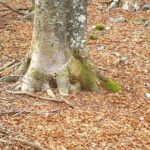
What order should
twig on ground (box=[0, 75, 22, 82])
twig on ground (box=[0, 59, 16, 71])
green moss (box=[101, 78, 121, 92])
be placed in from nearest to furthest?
twig on ground (box=[0, 75, 22, 82])
green moss (box=[101, 78, 121, 92])
twig on ground (box=[0, 59, 16, 71])

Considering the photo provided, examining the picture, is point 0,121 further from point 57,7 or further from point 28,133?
point 57,7

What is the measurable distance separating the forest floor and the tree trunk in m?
0.42

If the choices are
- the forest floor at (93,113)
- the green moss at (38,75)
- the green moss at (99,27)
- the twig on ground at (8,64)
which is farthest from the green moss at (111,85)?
the green moss at (99,27)

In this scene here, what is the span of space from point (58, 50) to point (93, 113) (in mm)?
1779

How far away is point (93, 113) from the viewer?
28.1 ft

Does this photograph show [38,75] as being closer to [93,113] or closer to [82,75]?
[82,75]

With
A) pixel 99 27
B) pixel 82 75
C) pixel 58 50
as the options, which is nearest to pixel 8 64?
pixel 58 50

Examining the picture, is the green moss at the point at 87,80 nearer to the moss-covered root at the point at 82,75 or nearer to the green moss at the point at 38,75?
the moss-covered root at the point at 82,75

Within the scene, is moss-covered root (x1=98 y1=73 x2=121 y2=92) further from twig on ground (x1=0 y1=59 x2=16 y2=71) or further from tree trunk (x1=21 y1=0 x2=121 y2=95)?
twig on ground (x1=0 y1=59 x2=16 y2=71)

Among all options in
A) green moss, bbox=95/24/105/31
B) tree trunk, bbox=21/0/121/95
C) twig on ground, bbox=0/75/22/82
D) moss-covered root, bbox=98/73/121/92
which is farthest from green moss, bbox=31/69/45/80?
green moss, bbox=95/24/105/31

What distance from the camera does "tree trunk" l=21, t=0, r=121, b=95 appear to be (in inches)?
368

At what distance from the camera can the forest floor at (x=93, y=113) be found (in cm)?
707

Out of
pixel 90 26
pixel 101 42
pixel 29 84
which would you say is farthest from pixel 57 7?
pixel 90 26

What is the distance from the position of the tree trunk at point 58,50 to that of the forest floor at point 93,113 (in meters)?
0.42
